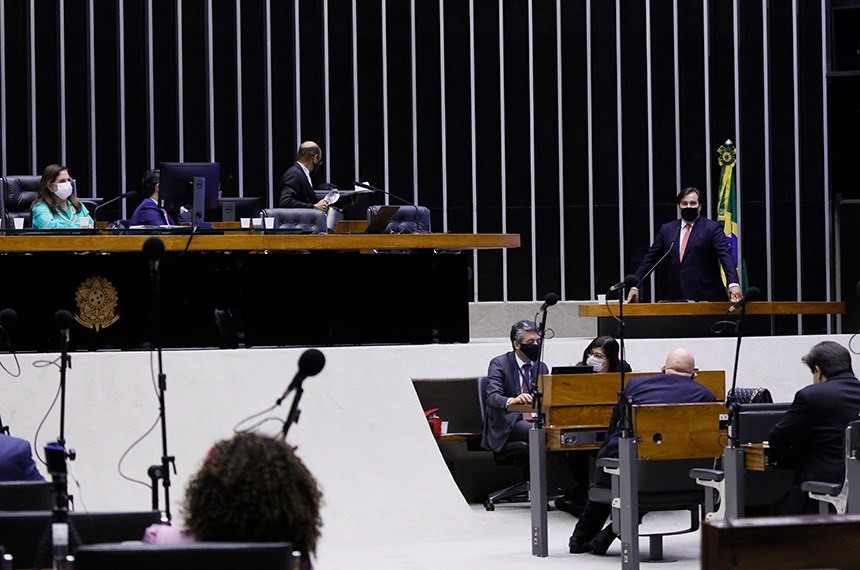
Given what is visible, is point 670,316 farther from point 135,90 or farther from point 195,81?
point 135,90

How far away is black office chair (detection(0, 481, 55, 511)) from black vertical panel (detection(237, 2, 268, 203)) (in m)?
8.30

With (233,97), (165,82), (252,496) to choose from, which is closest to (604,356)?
(233,97)

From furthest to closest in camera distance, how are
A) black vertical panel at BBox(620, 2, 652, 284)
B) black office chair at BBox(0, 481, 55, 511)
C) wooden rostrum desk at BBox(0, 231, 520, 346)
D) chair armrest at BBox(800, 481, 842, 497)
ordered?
black vertical panel at BBox(620, 2, 652, 284), wooden rostrum desk at BBox(0, 231, 520, 346), chair armrest at BBox(800, 481, 842, 497), black office chair at BBox(0, 481, 55, 511)

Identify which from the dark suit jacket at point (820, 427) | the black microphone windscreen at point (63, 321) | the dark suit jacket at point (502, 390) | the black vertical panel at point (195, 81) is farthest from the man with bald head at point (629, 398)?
the black vertical panel at point (195, 81)

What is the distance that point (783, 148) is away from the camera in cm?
1226

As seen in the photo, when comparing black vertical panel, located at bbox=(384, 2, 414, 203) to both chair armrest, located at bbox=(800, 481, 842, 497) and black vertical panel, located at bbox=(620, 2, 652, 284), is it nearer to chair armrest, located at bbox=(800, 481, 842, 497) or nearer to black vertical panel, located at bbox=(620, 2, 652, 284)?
black vertical panel, located at bbox=(620, 2, 652, 284)

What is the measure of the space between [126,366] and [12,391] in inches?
24.5

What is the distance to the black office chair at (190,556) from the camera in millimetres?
2807


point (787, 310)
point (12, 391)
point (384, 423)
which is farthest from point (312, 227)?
point (787, 310)

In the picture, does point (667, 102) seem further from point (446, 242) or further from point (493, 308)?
point (446, 242)

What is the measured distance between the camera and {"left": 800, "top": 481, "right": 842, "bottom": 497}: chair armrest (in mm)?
5812

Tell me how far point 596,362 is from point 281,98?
4.97 m

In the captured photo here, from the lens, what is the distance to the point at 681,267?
33.4ft

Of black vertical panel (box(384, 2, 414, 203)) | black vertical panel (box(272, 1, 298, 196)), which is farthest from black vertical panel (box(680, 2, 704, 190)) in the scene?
black vertical panel (box(272, 1, 298, 196))
